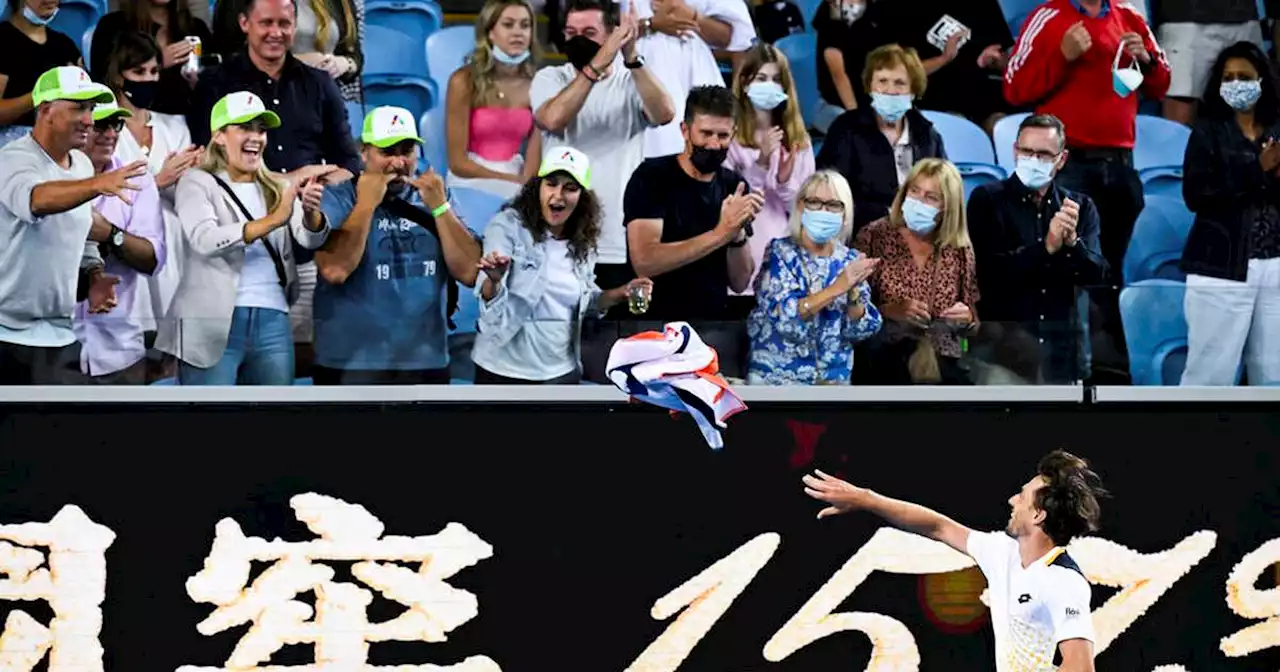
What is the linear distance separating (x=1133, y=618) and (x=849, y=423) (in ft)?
4.91

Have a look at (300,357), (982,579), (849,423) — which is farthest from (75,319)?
(982,579)

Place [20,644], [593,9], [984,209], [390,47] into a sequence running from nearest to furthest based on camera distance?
[20,644]
[984,209]
[593,9]
[390,47]

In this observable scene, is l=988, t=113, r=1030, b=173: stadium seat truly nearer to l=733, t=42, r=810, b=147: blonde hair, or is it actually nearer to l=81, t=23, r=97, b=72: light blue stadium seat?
l=733, t=42, r=810, b=147: blonde hair

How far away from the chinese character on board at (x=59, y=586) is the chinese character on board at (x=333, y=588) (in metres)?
0.39

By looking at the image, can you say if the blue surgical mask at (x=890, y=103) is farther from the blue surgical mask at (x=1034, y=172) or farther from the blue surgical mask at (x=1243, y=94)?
the blue surgical mask at (x=1243, y=94)

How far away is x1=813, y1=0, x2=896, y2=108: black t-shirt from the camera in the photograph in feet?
33.9

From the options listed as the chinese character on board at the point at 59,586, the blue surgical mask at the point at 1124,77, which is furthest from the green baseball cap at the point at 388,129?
the blue surgical mask at the point at 1124,77

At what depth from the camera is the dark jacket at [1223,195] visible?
9.08 meters

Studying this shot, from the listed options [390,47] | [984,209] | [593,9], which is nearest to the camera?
[984,209]

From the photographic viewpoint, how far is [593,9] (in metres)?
9.72

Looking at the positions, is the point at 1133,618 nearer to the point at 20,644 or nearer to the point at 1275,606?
the point at 1275,606

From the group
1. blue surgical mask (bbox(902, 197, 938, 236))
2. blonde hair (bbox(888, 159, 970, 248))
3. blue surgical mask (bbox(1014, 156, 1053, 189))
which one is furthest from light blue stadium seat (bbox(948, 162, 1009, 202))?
blue surgical mask (bbox(902, 197, 938, 236))

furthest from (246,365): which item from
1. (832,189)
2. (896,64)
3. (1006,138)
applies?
(1006,138)

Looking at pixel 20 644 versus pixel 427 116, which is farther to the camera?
pixel 427 116
